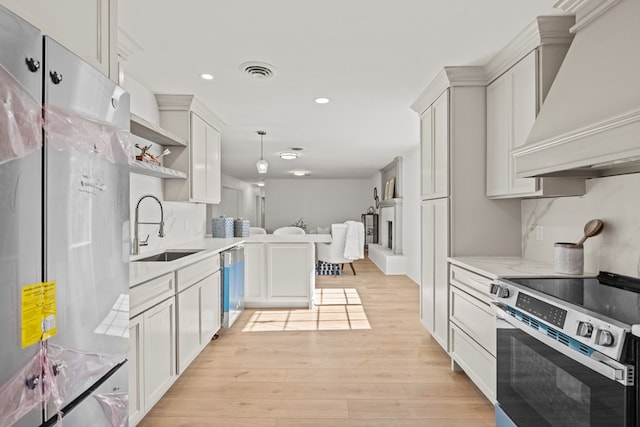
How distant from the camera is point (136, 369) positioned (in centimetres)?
189

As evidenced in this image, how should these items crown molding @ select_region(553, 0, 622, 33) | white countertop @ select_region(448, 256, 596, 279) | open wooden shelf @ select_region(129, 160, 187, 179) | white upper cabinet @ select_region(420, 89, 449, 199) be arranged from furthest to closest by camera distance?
white upper cabinet @ select_region(420, 89, 449, 199) < open wooden shelf @ select_region(129, 160, 187, 179) < white countertop @ select_region(448, 256, 596, 279) < crown molding @ select_region(553, 0, 622, 33)

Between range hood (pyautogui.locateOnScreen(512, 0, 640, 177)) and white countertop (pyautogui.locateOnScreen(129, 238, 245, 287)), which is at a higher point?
range hood (pyautogui.locateOnScreen(512, 0, 640, 177))

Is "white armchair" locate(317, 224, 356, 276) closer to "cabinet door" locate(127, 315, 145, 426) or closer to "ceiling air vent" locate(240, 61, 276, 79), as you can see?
"ceiling air vent" locate(240, 61, 276, 79)

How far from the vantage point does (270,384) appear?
8.59 feet

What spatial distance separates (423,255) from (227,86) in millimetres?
2394

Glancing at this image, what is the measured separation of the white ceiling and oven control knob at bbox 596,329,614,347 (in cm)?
170

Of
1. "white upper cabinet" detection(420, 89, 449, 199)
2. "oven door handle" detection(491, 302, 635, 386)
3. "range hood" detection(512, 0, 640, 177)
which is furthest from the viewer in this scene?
"white upper cabinet" detection(420, 89, 449, 199)

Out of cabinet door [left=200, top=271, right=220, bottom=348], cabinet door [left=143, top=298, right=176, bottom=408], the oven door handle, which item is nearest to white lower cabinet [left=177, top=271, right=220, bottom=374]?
cabinet door [left=200, top=271, right=220, bottom=348]

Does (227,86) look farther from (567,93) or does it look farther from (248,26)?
(567,93)

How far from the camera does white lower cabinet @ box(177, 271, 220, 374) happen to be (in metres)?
2.53

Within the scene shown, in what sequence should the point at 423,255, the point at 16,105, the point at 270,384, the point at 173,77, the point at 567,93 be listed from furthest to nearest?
1. the point at 423,255
2. the point at 173,77
3. the point at 270,384
4. the point at 567,93
5. the point at 16,105

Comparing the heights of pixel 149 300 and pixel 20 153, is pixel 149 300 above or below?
below

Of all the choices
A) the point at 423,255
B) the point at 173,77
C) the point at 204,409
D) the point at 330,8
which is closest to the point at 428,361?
the point at 423,255

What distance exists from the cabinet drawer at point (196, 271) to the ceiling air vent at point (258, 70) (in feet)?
5.10
